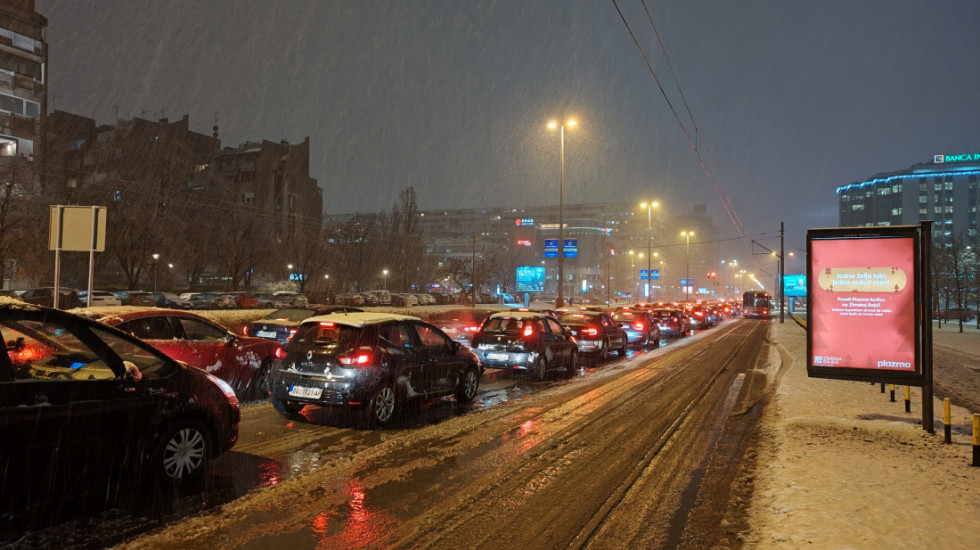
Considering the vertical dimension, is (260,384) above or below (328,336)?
below

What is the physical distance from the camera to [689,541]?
485 cm

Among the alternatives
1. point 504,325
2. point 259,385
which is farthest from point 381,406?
point 504,325

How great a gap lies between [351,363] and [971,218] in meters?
176

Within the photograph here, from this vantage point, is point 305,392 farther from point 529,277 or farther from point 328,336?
point 529,277

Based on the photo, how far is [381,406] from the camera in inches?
346

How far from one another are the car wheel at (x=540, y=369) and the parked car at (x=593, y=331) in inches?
194

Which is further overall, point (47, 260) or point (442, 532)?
point (47, 260)

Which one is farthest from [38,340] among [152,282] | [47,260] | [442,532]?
[152,282]

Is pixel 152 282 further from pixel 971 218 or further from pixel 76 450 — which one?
pixel 971 218

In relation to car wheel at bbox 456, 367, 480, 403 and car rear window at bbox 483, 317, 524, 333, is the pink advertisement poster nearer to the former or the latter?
car wheel at bbox 456, 367, 480, 403

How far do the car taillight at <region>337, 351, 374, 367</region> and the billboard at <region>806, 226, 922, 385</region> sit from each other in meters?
6.72

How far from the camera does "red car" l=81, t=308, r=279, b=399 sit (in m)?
9.78

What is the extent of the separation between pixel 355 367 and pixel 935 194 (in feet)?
587

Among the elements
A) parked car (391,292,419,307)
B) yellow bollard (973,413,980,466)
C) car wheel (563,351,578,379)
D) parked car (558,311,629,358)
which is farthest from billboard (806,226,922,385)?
parked car (391,292,419,307)
